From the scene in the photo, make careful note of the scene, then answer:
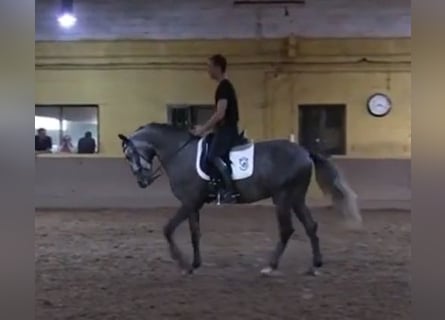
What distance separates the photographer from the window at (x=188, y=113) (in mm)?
15578

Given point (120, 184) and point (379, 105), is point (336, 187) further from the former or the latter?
point (379, 105)

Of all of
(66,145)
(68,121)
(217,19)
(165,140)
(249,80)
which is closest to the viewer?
(165,140)

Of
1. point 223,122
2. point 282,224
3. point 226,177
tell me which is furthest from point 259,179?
point 223,122

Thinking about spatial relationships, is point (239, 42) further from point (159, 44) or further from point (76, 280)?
point (76, 280)

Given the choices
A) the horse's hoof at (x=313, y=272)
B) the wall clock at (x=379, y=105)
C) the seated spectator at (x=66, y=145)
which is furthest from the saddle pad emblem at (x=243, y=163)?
the seated spectator at (x=66, y=145)

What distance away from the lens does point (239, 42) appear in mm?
15305

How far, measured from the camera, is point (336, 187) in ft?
22.3

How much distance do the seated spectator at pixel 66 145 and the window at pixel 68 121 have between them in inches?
2.2

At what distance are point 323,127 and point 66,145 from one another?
16.4 feet

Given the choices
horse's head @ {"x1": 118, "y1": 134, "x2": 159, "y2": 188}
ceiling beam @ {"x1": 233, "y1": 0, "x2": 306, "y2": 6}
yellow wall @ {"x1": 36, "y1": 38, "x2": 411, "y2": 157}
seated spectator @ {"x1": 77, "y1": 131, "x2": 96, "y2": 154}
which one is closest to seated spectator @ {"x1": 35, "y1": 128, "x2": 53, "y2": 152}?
seated spectator @ {"x1": 77, "y1": 131, "x2": 96, "y2": 154}

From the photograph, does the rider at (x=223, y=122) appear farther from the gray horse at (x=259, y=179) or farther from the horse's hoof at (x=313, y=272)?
the horse's hoof at (x=313, y=272)

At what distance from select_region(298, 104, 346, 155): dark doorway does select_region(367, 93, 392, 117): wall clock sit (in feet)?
1.80

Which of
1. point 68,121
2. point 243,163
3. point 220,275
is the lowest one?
point 220,275

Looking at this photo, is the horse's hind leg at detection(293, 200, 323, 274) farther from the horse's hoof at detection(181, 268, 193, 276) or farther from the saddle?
the horse's hoof at detection(181, 268, 193, 276)
